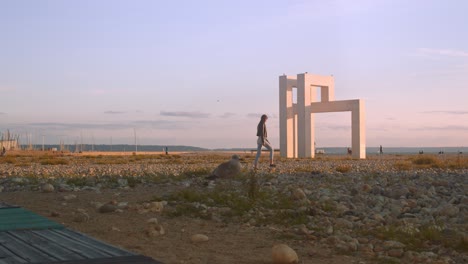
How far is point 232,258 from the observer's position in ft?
16.4

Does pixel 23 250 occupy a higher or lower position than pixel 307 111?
lower

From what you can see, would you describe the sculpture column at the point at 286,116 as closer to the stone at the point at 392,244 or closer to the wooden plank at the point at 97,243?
the stone at the point at 392,244

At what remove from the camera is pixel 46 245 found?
484 centimetres

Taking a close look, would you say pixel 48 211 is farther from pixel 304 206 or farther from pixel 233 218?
pixel 304 206

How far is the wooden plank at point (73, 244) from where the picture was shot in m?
4.41

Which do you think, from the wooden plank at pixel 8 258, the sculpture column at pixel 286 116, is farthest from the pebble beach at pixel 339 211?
the sculpture column at pixel 286 116

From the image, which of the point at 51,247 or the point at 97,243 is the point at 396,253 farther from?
the point at 51,247

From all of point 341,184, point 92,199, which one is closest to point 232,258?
point 92,199

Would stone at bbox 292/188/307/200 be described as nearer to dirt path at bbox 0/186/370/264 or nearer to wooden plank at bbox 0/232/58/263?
dirt path at bbox 0/186/370/264

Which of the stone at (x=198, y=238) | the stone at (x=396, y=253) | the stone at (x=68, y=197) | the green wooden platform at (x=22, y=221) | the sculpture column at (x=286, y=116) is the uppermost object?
the sculpture column at (x=286, y=116)

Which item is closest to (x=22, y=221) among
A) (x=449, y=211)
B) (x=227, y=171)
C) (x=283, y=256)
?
(x=283, y=256)

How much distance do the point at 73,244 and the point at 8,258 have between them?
662 millimetres

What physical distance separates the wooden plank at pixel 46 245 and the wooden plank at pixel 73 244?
0.16 ft

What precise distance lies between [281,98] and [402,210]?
96.9 feet
